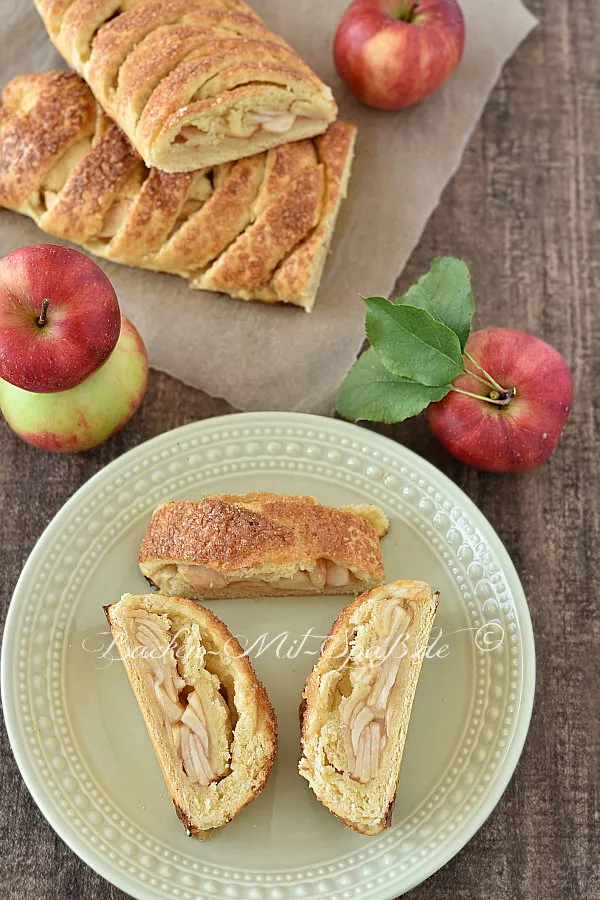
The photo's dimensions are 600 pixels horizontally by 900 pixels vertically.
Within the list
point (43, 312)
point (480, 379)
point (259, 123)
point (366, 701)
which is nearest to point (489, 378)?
point (480, 379)

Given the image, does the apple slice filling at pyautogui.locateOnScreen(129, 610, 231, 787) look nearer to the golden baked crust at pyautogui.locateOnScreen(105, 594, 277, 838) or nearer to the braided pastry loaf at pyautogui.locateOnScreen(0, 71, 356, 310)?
the golden baked crust at pyautogui.locateOnScreen(105, 594, 277, 838)

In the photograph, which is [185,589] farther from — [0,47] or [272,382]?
[0,47]

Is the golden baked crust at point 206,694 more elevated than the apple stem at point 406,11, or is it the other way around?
the apple stem at point 406,11

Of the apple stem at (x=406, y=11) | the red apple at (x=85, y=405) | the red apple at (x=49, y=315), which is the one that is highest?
the red apple at (x=49, y=315)

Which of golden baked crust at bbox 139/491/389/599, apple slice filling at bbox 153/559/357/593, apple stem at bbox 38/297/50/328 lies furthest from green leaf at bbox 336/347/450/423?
apple stem at bbox 38/297/50/328

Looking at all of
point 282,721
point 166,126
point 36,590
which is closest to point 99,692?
point 36,590

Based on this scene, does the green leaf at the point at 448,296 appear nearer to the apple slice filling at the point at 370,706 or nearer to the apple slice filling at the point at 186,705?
the apple slice filling at the point at 370,706

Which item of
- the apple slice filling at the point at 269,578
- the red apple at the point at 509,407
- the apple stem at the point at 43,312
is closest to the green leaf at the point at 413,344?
the red apple at the point at 509,407
